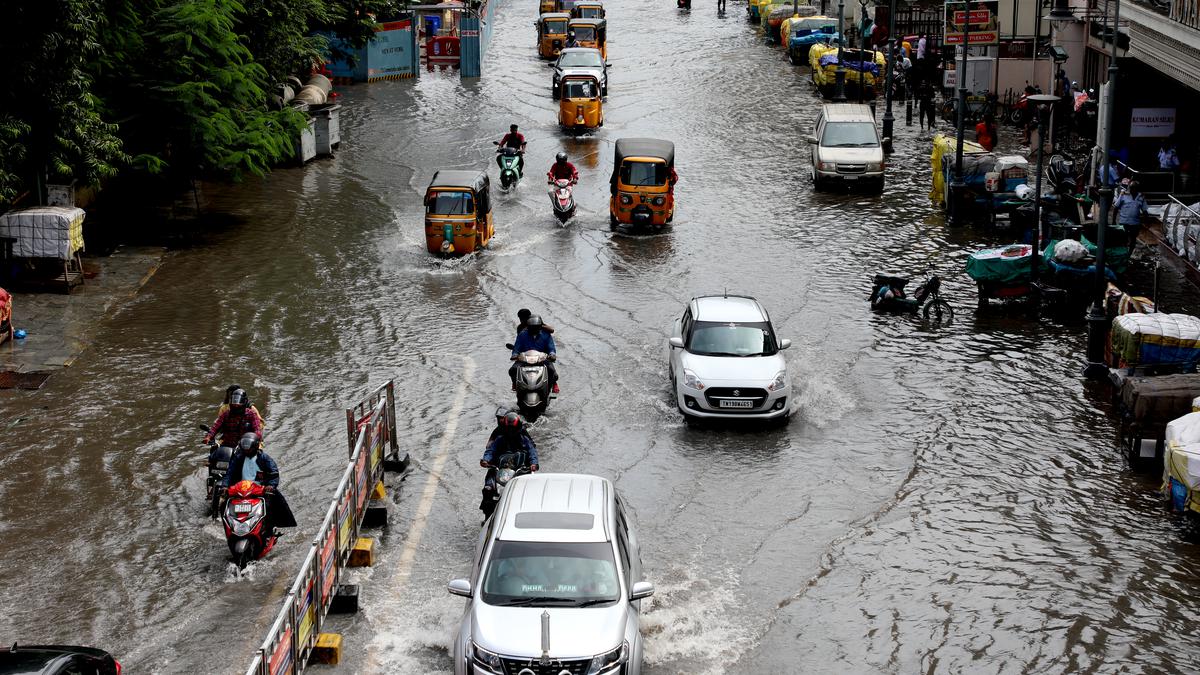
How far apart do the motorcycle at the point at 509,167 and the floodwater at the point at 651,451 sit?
5.14ft

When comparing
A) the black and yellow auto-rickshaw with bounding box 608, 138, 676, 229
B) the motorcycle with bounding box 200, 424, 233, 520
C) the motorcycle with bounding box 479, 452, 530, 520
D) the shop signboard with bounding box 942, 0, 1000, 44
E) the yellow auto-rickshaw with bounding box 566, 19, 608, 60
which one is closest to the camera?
the motorcycle with bounding box 479, 452, 530, 520

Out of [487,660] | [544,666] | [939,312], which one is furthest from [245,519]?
[939,312]

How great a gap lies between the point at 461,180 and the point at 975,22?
18.2 metres

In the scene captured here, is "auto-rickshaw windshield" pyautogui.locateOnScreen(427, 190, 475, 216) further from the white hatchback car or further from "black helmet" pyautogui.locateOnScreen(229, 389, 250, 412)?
"black helmet" pyautogui.locateOnScreen(229, 389, 250, 412)

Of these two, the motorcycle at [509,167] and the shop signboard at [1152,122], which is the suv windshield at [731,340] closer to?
the motorcycle at [509,167]

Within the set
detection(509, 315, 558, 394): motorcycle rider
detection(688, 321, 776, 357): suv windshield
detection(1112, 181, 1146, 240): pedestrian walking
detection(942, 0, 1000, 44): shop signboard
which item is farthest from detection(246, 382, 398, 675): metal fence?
detection(942, 0, 1000, 44): shop signboard

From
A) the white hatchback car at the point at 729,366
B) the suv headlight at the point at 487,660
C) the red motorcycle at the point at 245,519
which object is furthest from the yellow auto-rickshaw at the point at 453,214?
the suv headlight at the point at 487,660

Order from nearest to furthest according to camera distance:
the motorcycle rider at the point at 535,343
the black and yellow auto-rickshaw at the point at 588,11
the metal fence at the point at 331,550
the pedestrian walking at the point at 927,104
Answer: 1. the metal fence at the point at 331,550
2. the motorcycle rider at the point at 535,343
3. the pedestrian walking at the point at 927,104
4. the black and yellow auto-rickshaw at the point at 588,11

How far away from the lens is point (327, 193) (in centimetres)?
3772

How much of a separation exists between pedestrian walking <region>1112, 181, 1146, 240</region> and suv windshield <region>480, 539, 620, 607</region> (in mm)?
20870

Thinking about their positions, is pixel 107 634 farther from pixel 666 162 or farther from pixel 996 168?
pixel 996 168

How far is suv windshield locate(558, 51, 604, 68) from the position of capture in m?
54.4

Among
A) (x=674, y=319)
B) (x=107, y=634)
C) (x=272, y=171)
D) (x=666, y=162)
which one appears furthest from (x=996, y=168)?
(x=107, y=634)

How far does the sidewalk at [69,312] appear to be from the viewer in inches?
953
